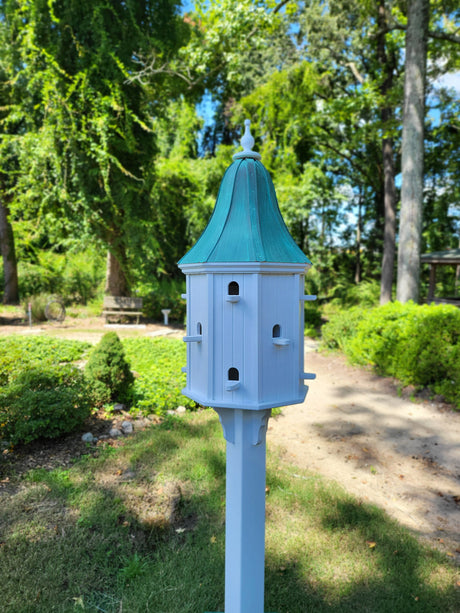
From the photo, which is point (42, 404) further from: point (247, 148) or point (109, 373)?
point (247, 148)

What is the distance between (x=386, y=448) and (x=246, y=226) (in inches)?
178

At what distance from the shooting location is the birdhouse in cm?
186

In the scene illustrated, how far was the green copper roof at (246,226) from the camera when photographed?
6.13ft

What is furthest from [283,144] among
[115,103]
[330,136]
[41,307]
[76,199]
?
[41,307]

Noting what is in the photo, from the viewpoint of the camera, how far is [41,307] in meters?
12.9

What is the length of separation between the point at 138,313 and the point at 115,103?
6.47 m

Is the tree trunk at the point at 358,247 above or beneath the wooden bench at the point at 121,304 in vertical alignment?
above

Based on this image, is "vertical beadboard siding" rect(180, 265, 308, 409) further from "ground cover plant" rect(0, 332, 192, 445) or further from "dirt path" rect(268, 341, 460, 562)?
"ground cover plant" rect(0, 332, 192, 445)

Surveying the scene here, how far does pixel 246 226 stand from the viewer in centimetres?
194

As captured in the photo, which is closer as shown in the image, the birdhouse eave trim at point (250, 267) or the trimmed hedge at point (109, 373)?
the birdhouse eave trim at point (250, 267)

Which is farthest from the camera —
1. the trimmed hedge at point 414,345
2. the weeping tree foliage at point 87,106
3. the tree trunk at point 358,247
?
the tree trunk at point 358,247

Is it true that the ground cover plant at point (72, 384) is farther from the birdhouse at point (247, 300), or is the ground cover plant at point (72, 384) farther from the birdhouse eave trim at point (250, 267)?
the birdhouse eave trim at point (250, 267)

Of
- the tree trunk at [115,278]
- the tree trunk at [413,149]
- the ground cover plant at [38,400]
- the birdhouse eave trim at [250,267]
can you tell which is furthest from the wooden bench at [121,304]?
the birdhouse eave trim at [250,267]

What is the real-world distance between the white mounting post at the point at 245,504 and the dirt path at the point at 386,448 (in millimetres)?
2143
